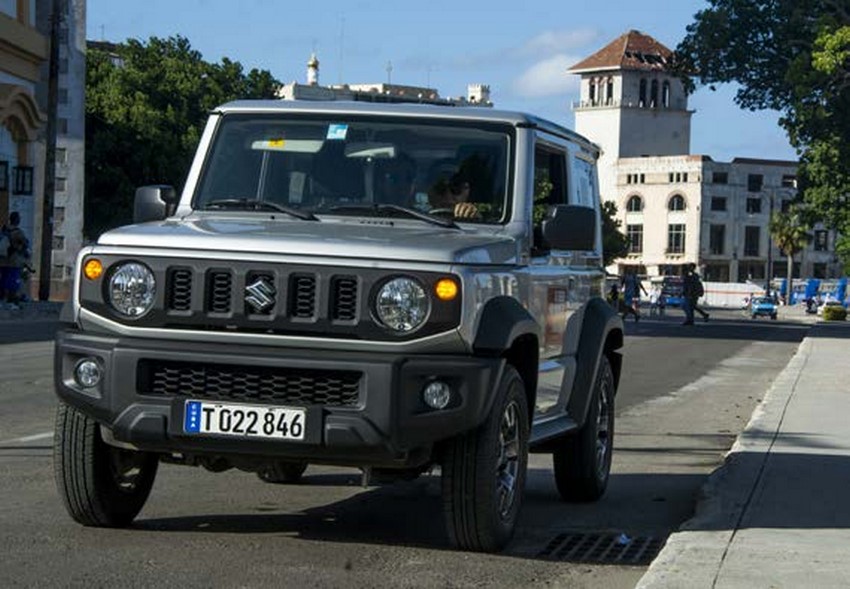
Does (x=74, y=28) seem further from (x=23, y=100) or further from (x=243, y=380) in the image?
(x=243, y=380)

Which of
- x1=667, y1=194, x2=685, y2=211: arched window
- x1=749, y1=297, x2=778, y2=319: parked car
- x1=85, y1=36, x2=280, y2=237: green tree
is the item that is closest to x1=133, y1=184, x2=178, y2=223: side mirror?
x1=85, y1=36, x2=280, y2=237: green tree

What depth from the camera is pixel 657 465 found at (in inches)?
462

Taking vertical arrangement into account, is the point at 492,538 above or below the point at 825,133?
below

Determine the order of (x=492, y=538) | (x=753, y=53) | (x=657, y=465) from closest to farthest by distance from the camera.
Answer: (x=492, y=538) < (x=657, y=465) < (x=753, y=53)

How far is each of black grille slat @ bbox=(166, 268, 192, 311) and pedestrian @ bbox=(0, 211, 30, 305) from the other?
2531 cm

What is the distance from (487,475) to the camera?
279 inches

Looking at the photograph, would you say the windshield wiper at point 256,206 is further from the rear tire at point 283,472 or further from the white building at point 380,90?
the white building at point 380,90

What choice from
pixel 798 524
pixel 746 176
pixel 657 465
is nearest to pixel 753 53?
pixel 657 465

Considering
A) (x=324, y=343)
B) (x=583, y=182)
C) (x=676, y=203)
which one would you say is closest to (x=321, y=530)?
(x=324, y=343)

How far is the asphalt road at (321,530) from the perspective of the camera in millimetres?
6875

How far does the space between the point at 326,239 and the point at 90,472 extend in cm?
155

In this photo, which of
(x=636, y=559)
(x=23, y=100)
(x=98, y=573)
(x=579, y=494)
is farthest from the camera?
(x=23, y=100)

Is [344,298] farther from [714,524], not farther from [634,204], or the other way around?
[634,204]

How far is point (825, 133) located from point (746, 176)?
4650 inches
